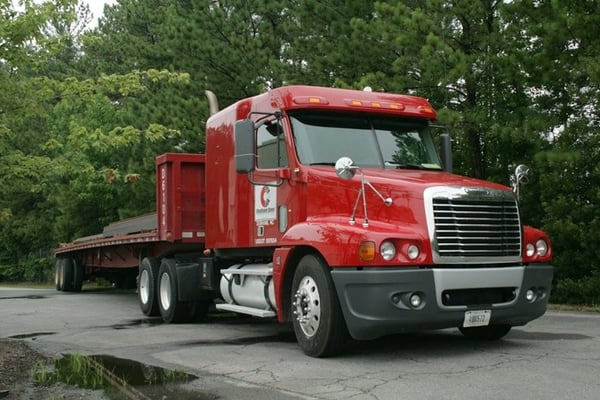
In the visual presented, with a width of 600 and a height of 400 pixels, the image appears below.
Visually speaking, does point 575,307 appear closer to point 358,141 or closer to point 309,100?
point 358,141

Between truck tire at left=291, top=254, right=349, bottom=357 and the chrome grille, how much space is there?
3.81ft

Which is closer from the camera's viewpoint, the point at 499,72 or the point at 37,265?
the point at 499,72

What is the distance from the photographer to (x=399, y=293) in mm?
6898

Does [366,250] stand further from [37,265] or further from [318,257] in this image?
[37,265]

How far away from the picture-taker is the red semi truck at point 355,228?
698cm

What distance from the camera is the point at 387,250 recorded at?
22.7ft

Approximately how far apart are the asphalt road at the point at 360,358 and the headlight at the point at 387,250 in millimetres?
1045

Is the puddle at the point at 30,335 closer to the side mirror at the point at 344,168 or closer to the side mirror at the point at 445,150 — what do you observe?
the side mirror at the point at 344,168

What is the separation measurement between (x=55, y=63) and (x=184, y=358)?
108ft

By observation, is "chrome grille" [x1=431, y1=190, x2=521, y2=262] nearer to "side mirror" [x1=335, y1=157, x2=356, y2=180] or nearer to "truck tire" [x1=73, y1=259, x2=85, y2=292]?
"side mirror" [x1=335, y1=157, x2=356, y2=180]

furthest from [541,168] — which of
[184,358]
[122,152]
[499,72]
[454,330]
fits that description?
[122,152]

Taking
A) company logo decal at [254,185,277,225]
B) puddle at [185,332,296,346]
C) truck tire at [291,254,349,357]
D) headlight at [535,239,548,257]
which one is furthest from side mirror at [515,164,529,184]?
puddle at [185,332,296,346]

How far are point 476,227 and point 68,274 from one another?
1713cm

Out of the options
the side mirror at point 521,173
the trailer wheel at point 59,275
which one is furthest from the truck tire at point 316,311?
the trailer wheel at point 59,275
